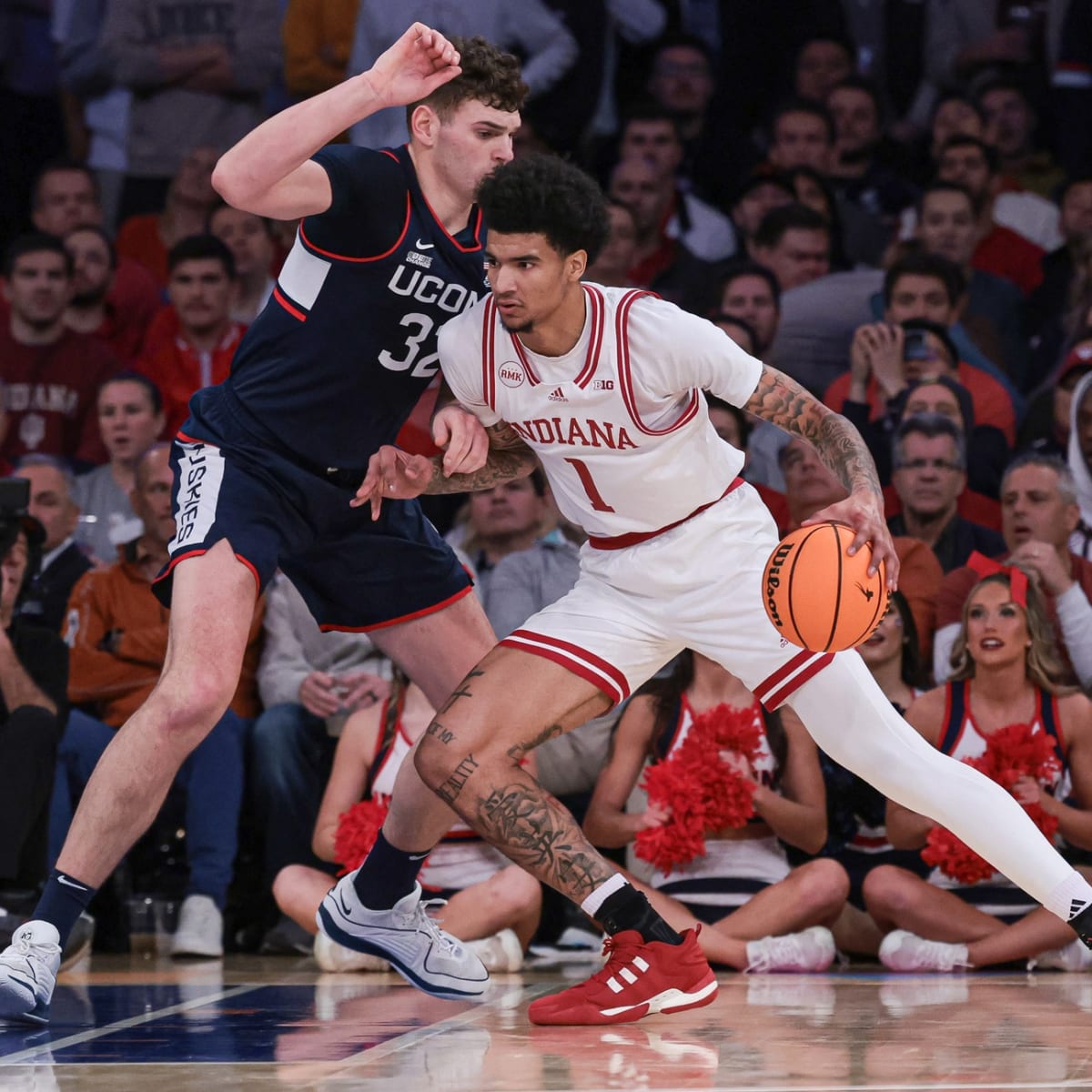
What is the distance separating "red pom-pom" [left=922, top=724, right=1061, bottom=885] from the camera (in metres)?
6.07

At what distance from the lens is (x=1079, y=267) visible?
9539 mm

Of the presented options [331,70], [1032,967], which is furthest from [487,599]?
[331,70]

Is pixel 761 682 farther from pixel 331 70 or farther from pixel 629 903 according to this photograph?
pixel 331 70

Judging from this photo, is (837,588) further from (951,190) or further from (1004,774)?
(951,190)

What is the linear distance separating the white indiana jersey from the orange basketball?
46 centimetres

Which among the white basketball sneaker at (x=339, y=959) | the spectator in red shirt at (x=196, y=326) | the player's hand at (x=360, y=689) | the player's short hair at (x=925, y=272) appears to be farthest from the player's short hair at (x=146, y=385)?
the player's short hair at (x=925, y=272)

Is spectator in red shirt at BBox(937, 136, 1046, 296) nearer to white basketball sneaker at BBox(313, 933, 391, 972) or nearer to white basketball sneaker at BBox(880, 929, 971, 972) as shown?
white basketball sneaker at BBox(880, 929, 971, 972)

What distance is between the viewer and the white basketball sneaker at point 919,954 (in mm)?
6088

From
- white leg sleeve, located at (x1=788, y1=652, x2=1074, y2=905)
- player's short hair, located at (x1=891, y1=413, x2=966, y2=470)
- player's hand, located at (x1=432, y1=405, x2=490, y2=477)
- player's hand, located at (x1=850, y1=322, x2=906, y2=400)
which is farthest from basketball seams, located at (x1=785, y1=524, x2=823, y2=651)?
player's hand, located at (x1=850, y1=322, x2=906, y2=400)

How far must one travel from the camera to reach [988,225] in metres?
10.4

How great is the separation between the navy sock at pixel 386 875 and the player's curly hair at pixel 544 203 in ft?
5.65

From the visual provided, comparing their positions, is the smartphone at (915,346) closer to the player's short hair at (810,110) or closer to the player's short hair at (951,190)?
the player's short hair at (951,190)

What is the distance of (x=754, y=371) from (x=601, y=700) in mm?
931

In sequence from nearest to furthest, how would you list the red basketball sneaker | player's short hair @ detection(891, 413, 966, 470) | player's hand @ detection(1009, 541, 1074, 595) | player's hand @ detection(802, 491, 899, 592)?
player's hand @ detection(802, 491, 899, 592), the red basketball sneaker, player's hand @ detection(1009, 541, 1074, 595), player's short hair @ detection(891, 413, 966, 470)
